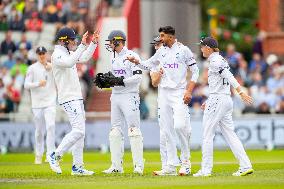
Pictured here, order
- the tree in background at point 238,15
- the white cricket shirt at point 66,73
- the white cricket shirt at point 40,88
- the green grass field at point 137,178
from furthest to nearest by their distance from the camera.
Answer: the tree in background at point 238,15
the white cricket shirt at point 40,88
the white cricket shirt at point 66,73
the green grass field at point 137,178

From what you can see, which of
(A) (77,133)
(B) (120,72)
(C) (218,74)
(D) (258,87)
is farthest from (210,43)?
(D) (258,87)

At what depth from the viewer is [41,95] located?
28.0m

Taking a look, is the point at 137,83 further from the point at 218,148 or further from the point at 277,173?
the point at 218,148

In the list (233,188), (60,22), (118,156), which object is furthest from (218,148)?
(233,188)

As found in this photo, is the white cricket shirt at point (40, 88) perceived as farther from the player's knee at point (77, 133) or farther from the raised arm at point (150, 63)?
the raised arm at point (150, 63)

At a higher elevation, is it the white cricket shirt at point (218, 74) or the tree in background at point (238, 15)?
the tree in background at point (238, 15)

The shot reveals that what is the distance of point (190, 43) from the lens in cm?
5097

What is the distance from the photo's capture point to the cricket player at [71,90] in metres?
21.8

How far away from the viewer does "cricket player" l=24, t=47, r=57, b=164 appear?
27703 mm

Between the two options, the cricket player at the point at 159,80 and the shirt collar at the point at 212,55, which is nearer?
the shirt collar at the point at 212,55

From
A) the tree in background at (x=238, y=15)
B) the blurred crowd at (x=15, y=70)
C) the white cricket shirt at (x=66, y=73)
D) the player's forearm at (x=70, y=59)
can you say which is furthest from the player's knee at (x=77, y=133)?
the tree in background at (x=238, y=15)

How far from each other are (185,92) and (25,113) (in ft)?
57.5

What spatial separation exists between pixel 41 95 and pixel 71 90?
5.98 meters

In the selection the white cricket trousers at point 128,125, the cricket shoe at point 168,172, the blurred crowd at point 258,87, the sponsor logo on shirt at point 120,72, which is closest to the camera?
the cricket shoe at point 168,172
